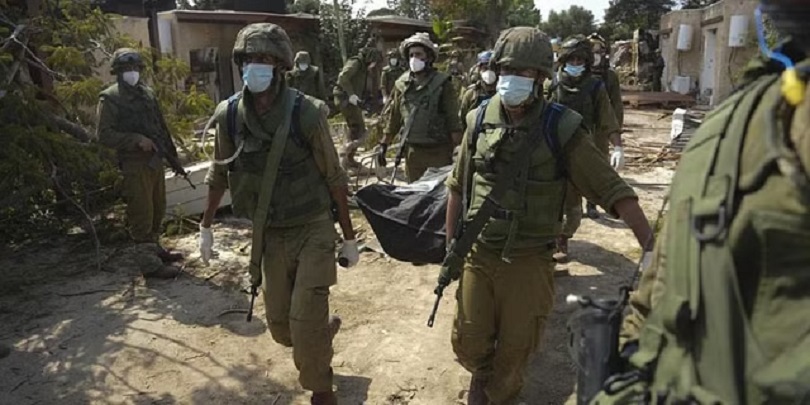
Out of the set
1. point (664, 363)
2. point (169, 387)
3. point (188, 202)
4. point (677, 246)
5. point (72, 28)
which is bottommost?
point (169, 387)

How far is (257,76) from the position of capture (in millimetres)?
3357

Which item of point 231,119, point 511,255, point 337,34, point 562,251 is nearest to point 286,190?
point 231,119

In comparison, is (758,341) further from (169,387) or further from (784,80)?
(169,387)

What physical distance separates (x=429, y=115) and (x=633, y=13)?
39.4m

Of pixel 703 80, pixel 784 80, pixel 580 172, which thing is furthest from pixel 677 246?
pixel 703 80

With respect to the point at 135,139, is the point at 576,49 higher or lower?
higher

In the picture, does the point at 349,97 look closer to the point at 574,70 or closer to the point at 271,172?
the point at 574,70

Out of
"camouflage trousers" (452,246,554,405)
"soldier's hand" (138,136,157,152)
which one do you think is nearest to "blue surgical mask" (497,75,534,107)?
"camouflage trousers" (452,246,554,405)

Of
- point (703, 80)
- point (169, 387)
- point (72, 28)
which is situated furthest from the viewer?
point (703, 80)

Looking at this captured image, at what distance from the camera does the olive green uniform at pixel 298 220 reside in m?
3.33

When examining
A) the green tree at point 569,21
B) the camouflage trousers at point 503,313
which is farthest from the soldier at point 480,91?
the green tree at point 569,21

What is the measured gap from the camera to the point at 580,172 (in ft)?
9.08

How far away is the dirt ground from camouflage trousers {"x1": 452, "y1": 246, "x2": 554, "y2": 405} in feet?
2.39

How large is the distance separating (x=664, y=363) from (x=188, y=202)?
6576mm
